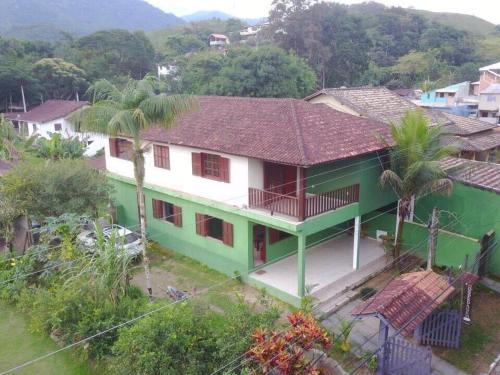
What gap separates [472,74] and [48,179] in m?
72.3

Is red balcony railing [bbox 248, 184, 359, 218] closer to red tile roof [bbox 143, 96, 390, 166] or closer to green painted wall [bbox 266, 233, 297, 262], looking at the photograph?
red tile roof [bbox 143, 96, 390, 166]

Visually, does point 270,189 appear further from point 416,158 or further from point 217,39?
point 217,39

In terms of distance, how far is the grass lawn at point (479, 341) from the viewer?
1187 centimetres

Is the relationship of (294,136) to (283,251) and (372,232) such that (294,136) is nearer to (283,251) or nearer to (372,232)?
(283,251)

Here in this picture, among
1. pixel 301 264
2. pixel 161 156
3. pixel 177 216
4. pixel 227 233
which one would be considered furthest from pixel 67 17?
pixel 301 264

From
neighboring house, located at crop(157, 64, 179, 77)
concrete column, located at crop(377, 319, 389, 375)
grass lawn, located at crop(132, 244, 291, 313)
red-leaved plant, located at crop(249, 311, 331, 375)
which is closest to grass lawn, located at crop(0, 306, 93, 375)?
grass lawn, located at crop(132, 244, 291, 313)

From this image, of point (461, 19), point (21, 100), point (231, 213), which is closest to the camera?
point (231, 213)

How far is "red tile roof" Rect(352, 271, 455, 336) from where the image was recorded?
10328 mm

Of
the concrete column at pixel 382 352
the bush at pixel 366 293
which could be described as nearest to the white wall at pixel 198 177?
the bush at pixel 366 293

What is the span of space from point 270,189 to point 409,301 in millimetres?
6551

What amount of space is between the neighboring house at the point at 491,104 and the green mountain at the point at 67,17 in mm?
96193

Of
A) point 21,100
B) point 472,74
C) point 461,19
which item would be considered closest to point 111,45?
point 21,100

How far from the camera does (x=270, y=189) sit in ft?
52.7

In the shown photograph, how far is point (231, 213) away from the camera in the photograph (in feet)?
53.2
